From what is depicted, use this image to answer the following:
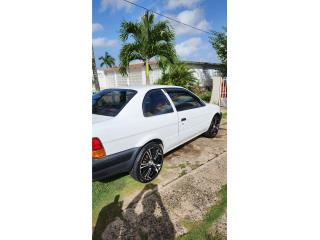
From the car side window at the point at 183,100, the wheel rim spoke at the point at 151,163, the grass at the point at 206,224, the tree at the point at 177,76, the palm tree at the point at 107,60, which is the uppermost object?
the palm tree at the point at 107,60

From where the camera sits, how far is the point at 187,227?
196cm

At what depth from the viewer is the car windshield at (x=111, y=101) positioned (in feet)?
8.09

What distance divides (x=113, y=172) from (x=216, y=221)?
45.9 inches

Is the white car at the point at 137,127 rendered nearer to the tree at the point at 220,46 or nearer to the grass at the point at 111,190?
the grass at the point at 111,190

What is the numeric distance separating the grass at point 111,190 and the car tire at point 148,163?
0.34 feet

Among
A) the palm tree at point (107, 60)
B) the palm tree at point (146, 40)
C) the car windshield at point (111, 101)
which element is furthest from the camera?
the palm tree at point (107, 60)

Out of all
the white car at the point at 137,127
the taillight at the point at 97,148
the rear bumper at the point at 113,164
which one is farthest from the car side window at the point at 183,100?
the taillight at the point at 97,148

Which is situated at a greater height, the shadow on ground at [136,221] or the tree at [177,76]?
the tree at [177,76]

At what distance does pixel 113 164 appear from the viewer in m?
2.24

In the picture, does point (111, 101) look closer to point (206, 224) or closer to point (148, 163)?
point (148, 163)

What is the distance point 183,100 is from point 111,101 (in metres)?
1.24
